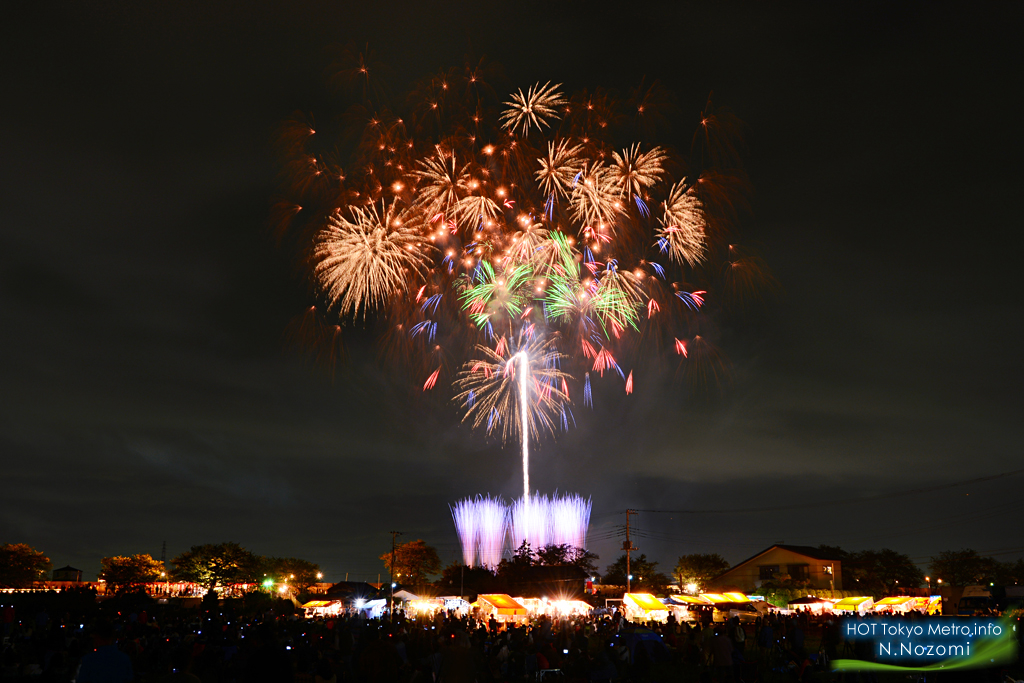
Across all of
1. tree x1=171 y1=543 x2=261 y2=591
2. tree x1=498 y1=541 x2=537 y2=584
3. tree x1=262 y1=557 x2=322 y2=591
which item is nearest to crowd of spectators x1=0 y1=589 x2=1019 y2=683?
tree x1=498 y1=541 x2=537 y2=584

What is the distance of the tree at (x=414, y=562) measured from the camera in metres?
111

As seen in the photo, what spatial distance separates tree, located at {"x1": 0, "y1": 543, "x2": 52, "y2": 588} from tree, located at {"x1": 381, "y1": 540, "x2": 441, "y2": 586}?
4626cm

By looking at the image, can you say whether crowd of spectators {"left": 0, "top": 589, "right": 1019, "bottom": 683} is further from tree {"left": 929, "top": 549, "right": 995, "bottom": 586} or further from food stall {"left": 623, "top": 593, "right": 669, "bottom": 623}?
tree {"left": 929, "top": 549, "right": 995, "bottom": 586}

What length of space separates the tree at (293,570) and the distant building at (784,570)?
77.9 metres

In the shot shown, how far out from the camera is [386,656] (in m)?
8.82

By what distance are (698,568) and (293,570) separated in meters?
74.6

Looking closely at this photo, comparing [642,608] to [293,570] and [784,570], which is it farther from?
[293,570]

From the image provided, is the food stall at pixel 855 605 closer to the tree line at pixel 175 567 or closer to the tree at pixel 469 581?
the tree at pixel 469 581

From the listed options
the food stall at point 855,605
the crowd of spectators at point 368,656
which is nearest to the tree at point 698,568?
the food stall at point 855,605

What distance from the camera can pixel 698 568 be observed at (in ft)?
318

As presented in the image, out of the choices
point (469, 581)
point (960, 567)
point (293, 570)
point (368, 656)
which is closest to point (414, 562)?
point (293, 570)

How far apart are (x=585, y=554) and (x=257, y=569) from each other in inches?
1985

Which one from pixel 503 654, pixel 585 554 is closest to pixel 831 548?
→ pixel 585 554

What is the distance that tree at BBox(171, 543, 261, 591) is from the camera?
83625mm
